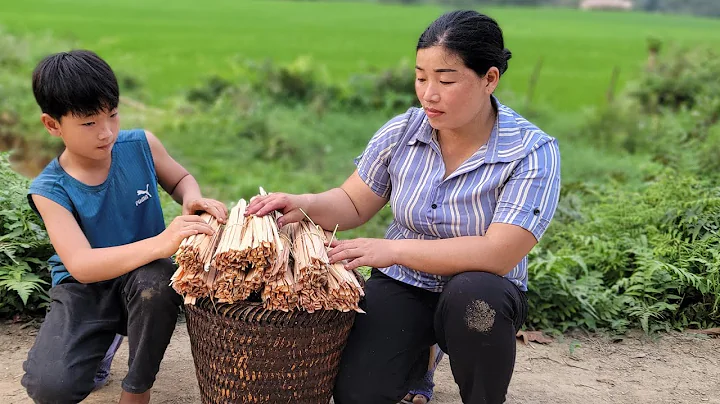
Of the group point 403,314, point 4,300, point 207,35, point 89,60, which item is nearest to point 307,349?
point 403,314

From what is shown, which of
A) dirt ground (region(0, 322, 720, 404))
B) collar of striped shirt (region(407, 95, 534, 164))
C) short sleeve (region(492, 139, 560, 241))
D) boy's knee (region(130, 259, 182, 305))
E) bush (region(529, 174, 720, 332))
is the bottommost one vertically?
dirt ground (region(0, 322, 720, 404))

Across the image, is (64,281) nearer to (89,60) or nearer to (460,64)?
(89,60)

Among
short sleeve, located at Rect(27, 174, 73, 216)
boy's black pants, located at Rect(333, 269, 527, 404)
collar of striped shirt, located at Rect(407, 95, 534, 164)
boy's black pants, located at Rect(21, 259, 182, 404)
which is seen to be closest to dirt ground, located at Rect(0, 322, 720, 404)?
boy's black pants, located at Rect(21, 259, 182, 404)

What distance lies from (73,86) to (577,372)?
283cm

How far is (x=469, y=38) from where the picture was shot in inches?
118

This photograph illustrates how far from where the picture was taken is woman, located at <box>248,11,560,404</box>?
3.01 metres

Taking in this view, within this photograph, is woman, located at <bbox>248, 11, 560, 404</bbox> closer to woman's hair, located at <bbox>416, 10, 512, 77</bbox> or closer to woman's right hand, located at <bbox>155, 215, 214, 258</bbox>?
woman's hair, located at <bbox>416, 10, 512, 77</bbox>

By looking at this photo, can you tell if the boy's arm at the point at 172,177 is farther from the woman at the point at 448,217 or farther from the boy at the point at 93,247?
the woman at the point at 448,217

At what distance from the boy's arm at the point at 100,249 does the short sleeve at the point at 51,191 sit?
0.06 ft

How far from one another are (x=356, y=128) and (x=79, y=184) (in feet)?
28.5

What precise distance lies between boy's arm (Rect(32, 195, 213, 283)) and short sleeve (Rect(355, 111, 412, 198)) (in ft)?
2.67

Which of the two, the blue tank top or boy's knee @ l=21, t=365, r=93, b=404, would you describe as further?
the blue tank top

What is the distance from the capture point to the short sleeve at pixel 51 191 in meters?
3.17

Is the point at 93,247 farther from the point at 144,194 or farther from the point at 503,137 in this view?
the point at 503,137
